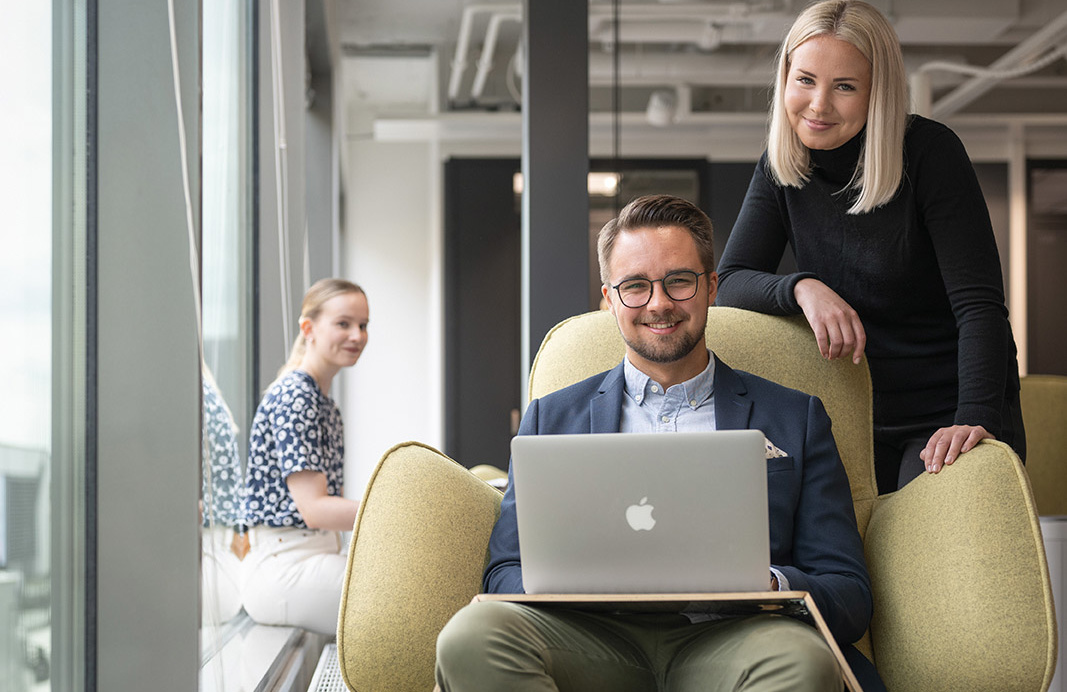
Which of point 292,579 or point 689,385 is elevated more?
point 689,385

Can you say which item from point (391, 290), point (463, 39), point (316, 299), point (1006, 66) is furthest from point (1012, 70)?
point (316, 299)

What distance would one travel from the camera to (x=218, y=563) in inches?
105

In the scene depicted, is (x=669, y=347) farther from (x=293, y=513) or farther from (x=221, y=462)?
(x=221, y=462)

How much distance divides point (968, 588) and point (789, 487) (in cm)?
35

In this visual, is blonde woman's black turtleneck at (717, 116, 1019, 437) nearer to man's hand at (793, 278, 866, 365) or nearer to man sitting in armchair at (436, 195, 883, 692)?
man's hand at (793, 278, 866, 365)

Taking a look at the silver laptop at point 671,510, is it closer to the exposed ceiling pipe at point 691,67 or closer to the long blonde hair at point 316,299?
the long blonde hair at point 316,299

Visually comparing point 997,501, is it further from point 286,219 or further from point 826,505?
point 286,219

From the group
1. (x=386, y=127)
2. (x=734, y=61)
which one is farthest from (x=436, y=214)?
(x=734, y=61)

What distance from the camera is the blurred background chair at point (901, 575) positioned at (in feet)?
4.76

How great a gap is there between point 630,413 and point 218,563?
1288 mm

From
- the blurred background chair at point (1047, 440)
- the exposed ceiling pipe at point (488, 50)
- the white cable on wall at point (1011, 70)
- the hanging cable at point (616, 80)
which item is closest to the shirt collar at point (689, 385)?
the hanging cable at point (616, 80)

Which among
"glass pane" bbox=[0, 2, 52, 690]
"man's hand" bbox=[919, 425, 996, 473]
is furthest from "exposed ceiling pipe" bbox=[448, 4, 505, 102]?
"man's hand" bbox=[919, 425, 996, 473]

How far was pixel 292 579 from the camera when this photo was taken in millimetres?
2807

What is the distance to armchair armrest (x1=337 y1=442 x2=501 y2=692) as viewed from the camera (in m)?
1.50
